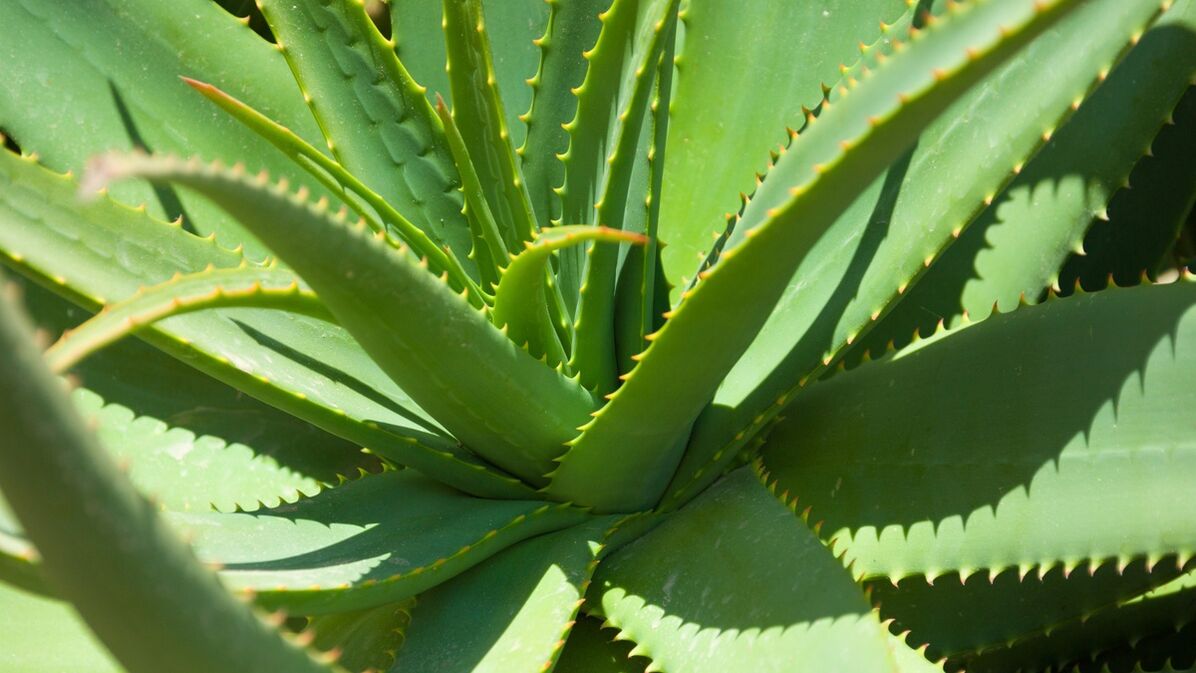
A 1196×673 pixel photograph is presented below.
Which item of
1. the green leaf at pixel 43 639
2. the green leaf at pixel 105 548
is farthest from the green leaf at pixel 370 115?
the green leaf at pixel 105 548

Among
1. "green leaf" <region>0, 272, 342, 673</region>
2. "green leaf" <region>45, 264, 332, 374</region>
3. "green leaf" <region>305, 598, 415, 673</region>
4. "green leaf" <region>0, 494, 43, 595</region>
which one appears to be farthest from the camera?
"green leaf" <region>305, 598, 415, 673</region>

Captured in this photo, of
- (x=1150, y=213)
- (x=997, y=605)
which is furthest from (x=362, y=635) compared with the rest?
(x=1150, y=213)

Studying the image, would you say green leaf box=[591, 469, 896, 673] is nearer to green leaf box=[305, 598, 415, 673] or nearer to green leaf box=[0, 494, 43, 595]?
green leaf box=[305, 598, 415, 673]

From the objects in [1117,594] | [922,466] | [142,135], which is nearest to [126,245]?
[142,135]

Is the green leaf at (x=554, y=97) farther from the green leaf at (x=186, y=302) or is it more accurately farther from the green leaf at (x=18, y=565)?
the green leaf at (x=18, y=565)

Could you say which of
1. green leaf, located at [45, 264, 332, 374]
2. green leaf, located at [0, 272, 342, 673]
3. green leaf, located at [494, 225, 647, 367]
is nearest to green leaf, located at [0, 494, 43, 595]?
green leaf, located at [45, 264, 332, 374]

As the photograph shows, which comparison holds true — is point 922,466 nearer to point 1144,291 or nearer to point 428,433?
point 1144,291

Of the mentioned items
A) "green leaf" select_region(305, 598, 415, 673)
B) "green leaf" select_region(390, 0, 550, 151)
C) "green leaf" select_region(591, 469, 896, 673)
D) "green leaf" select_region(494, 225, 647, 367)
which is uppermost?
"green leaf" select_region(390, 0, 550, 151)
